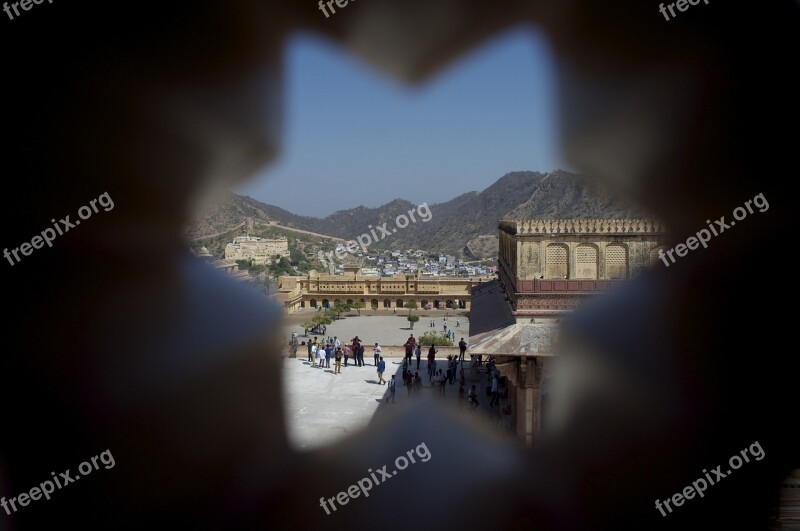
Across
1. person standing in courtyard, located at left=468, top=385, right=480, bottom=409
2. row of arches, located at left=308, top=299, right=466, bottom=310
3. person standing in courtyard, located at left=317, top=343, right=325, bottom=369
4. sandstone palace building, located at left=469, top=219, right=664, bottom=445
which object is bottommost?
row of arches, located at left=308, top=299, right=466, bottom=310

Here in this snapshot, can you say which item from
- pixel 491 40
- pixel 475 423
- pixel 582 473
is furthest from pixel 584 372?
pixel 491 40

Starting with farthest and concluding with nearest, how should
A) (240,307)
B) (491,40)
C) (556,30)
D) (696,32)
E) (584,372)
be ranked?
(584,372) → (240,307) → (491,40) → (556,30) → (696,32)

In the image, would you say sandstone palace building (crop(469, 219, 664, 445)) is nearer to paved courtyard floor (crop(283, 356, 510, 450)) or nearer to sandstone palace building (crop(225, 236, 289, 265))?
paved courtyard floor (crop(283, 356, 510, 450))

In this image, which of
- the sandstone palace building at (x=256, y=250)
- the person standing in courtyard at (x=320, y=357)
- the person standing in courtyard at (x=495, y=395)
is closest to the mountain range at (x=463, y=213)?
the sandstone palace building at (x=256, y=250)

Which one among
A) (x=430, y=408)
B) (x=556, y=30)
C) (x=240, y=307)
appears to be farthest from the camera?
(x=430, y=408)

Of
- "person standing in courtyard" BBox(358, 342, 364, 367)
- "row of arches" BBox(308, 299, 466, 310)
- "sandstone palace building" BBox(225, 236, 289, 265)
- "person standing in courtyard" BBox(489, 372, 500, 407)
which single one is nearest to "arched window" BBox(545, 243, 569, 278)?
"person standing in courtyard" BBox(489, 372, 500, 407)

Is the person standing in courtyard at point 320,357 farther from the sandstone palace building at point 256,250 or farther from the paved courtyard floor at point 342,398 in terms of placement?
the sandstone palace building at point 256,250

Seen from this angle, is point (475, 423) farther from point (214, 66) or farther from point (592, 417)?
point (214, 66)
